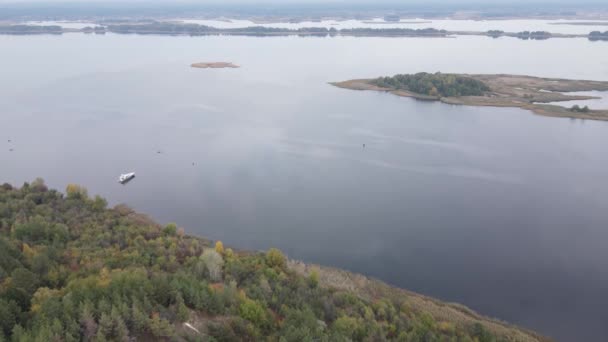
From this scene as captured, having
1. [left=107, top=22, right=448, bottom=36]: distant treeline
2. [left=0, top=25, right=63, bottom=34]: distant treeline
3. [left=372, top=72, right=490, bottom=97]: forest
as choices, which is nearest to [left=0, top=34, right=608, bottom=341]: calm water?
[left=372, top=72, right=490, bottom=97]: forest

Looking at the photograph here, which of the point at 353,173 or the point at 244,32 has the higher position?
the point at 244,32

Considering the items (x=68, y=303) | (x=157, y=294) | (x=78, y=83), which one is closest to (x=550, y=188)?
(x=157, y=294)

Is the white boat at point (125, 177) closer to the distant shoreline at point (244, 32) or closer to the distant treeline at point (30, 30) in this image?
the distant shoreline at point (244, 32)

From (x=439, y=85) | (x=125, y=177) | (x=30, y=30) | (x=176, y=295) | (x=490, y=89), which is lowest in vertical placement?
(x=125, y=177)

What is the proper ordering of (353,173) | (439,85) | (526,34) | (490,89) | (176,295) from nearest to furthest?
(176,295)
(353,173)
(439,85)
(490,89)
(526,34)

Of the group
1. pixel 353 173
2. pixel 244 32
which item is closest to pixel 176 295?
pixel 353 173

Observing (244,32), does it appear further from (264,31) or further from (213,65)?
(213,65)

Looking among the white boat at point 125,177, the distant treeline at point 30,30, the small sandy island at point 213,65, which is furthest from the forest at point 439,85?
the distant treeline at point 30,30
